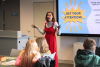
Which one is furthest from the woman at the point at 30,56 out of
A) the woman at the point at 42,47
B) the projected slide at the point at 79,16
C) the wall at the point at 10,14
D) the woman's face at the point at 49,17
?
the wall at the point at 10,14

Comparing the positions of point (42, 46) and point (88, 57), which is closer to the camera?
point (88, 57)

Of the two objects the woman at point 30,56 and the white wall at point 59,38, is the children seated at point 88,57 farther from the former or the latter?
the white wall at point 59,38

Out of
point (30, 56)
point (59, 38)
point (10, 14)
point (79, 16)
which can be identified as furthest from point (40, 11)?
point (30, 56)

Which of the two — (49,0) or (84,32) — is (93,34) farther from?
(49,0)

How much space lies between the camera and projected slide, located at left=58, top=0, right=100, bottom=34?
4004 millimetres

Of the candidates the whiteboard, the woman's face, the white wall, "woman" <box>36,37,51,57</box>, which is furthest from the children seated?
the whiteboard

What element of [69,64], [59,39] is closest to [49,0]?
[59,39]

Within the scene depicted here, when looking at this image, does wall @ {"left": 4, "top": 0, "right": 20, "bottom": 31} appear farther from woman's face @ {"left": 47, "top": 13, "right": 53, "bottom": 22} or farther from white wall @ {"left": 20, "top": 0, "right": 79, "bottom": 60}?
woman's face @ {"left": 47, "top": 13, "right": 53, "bottom": 22}

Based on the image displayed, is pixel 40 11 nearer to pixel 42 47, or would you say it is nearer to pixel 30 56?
pixel 42 47

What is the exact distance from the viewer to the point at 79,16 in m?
4.17

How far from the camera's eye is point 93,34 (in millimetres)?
4016

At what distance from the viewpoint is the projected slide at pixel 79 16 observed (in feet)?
13.1

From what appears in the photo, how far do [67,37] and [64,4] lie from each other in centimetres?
113

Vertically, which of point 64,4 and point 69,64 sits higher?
point 64,4
